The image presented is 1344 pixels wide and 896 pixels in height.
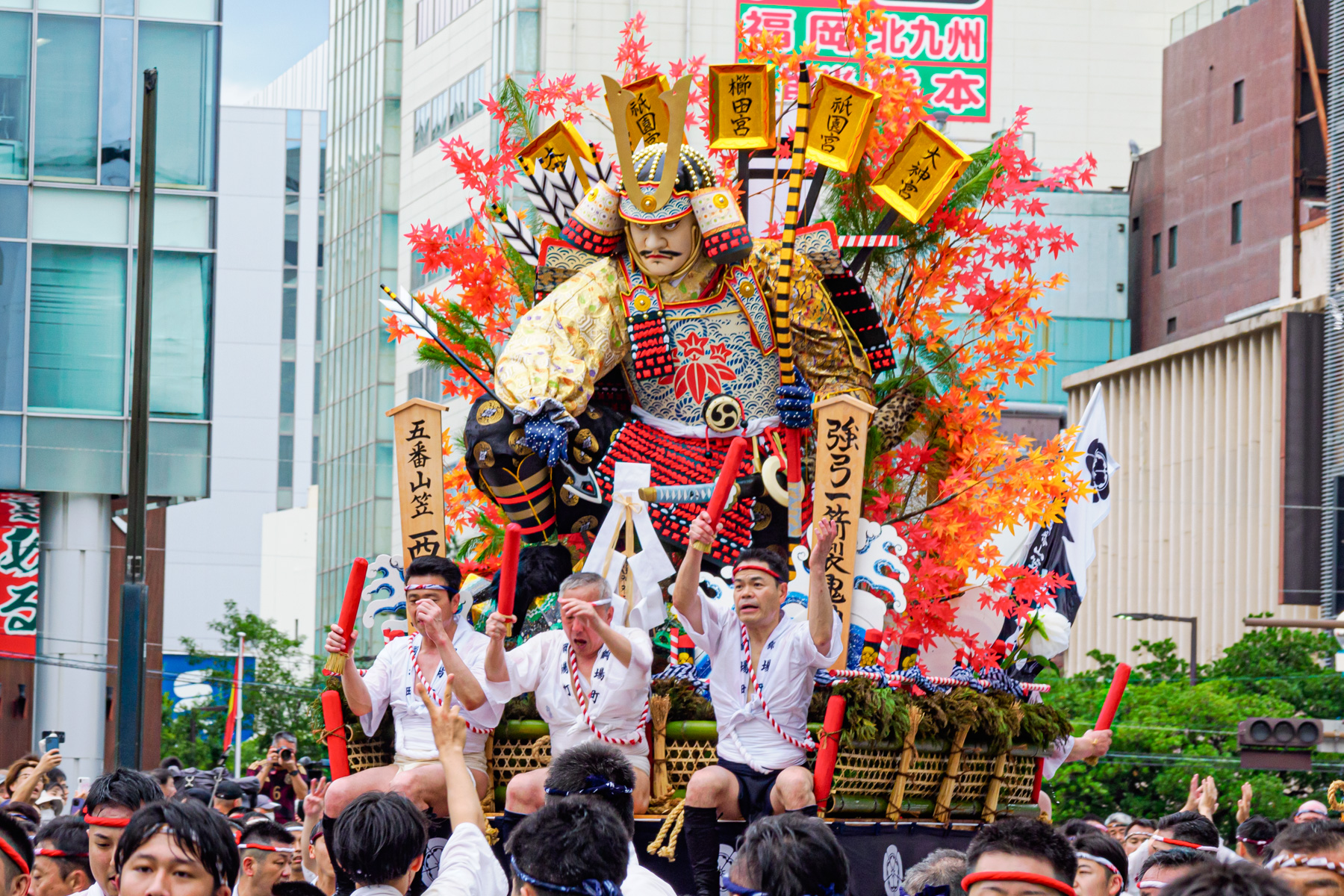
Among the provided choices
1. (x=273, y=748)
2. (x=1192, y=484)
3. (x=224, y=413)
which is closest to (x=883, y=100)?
(x=273, y=748)

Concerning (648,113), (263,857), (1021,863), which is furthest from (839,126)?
(1021,863)

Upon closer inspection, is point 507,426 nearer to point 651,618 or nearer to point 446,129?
point 651,618

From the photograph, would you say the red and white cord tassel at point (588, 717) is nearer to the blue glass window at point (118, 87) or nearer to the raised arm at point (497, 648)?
the raised arm at point (497, 648)

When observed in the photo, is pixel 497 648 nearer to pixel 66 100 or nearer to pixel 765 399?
pixel 765 399

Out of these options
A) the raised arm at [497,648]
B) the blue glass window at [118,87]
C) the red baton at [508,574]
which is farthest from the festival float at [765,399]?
the blue glass window at [118,87]

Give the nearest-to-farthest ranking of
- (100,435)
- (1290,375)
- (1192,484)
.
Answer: (100,435) < (1290,375) < (1192,484)

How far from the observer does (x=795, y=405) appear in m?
10.3

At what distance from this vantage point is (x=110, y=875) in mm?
5922

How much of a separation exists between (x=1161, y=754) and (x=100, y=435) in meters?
14.7

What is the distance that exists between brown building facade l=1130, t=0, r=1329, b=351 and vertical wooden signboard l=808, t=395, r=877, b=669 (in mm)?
33924

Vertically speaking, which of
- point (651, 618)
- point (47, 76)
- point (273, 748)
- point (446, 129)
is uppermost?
point (446, 129)

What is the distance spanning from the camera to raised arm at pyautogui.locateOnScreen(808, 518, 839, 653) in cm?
784

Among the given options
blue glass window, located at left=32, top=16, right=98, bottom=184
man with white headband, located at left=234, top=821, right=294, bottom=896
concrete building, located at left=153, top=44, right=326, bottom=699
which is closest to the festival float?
man with white headband, located at left=234, top=821, right=294, bottom=896

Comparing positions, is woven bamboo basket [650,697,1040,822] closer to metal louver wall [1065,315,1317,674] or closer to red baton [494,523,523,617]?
red baton [494,523,523,617]
